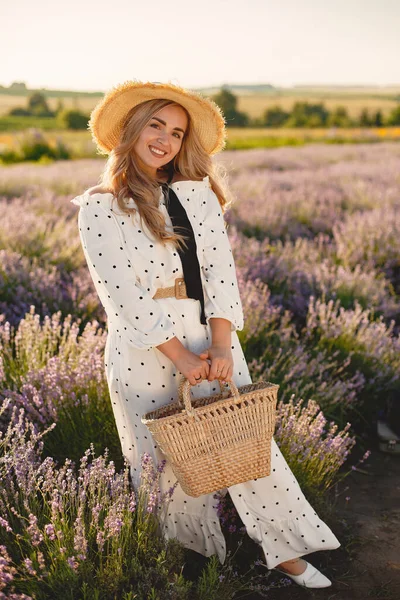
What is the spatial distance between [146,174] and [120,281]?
0.47 metres

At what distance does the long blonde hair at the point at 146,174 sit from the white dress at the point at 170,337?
38 millimetres

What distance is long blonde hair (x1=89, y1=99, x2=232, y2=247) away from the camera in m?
2.20

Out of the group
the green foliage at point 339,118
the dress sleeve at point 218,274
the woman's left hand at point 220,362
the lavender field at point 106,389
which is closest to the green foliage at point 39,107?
the green foliage at point 339,118

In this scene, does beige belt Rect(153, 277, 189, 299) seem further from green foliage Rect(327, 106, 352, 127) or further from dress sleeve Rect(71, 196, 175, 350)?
green foliage Rect(327, 106, 352, 127)

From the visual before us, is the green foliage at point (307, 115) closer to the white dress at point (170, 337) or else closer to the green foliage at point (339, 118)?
the green foliage at point (339, 118)

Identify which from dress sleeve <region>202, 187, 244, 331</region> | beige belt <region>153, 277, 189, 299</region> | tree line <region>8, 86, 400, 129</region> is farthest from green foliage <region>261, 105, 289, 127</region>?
beige belt <region>153, 277, 189, 299</region>

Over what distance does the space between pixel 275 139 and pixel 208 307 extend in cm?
2605

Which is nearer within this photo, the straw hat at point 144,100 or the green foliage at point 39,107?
the straw hat at point 144,100

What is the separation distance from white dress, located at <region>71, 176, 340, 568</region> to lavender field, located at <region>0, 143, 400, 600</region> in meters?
0.12

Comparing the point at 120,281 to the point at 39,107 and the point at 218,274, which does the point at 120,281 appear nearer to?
the point at 218,274

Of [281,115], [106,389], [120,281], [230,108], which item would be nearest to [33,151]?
[106,389]

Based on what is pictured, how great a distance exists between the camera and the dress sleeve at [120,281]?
82.9 inches

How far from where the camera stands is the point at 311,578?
2.46m

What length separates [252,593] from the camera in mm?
2387
